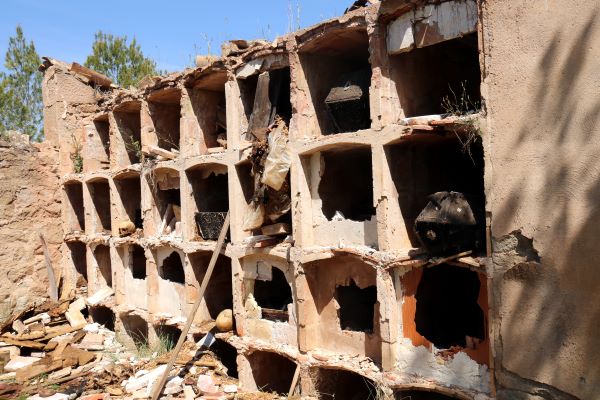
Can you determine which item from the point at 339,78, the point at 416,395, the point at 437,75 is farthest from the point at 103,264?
the point at 437,75

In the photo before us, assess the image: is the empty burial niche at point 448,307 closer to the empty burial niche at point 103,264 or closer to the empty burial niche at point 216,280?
the empty burial niche at point 216,280

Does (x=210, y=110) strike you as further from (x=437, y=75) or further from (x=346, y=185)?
(x=437, y=75)

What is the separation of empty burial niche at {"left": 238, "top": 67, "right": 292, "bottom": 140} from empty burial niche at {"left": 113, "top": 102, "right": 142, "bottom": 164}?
445 cm

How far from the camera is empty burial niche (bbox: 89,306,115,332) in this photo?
1351cm

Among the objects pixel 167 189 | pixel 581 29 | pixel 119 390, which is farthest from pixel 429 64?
pixel 119 390

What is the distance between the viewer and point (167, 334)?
11352mm

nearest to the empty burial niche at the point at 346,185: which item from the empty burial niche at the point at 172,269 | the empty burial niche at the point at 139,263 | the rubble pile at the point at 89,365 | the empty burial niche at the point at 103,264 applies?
the rubble pile at the point at 89,365

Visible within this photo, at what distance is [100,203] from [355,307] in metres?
8.12

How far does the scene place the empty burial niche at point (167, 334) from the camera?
1110 centimetres

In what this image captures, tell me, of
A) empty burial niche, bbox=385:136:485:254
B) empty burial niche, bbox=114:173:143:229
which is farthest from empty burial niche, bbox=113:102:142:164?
empty burial niche, bbox=385:136:485:254

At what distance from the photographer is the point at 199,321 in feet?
34.6

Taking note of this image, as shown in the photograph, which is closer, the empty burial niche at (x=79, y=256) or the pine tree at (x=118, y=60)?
the empty burial niche at (x=79, y=256)

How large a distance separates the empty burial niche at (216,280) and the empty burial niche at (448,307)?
14.6 feet

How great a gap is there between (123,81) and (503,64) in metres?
21.6
